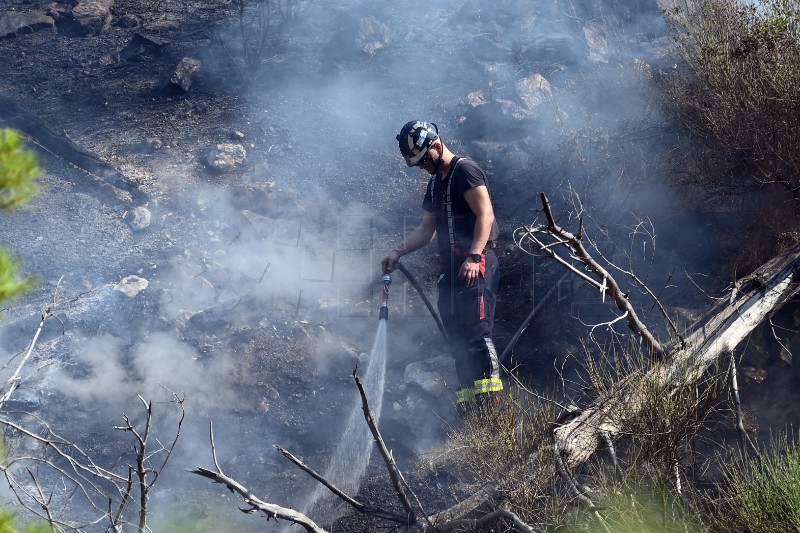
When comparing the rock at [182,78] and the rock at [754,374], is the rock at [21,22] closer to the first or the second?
the rock at [182,78]

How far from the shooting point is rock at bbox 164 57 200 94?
870 centimetres

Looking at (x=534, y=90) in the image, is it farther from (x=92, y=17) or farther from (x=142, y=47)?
(x=92, y=17)

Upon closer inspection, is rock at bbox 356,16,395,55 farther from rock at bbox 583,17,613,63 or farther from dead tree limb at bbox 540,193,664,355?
dead tree limb at bbox 540,193,664,355

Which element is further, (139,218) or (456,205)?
(139,218)

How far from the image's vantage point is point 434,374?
5590mm

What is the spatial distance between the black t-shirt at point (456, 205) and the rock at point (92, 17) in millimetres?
7123

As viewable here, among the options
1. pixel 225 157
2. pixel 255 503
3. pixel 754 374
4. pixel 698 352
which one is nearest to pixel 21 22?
pixel 225 157

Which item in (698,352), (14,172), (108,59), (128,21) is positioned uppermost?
(14,172)

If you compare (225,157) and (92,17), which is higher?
(92,17)

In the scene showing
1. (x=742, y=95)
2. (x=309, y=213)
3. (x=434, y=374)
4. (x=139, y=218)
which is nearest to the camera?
(x=742, y=95)

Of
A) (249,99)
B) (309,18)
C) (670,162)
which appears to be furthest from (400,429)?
(309,18)

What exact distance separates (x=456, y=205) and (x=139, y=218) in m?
3.57

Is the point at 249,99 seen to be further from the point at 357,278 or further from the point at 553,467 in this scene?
the point at 553,467

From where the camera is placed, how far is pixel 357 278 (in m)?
6.64
